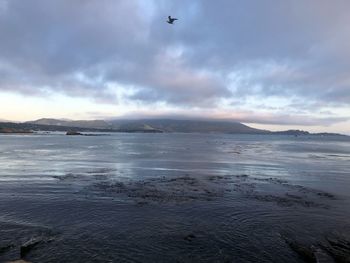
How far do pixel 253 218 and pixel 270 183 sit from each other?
56.3 ft

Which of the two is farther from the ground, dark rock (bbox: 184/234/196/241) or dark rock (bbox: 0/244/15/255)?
dark rock (bbox: 184/234/196/241)

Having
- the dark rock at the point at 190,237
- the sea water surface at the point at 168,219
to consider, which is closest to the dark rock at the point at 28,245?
the sea water surface at the point at 168,219

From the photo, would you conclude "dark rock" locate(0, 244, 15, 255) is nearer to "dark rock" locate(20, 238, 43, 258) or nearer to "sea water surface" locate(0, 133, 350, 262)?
"sea water surface" locate(0, 133, 350, 262)

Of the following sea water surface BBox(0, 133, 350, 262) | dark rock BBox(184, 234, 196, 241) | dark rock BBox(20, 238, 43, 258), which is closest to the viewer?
dark rock BBox(20, 238, 43, 258)

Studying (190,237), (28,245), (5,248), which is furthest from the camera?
(190,237)

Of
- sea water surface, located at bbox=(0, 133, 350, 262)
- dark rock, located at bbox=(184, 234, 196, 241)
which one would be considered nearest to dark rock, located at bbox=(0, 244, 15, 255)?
sea water surface, located at bbox=(0, 133, 350, 262)

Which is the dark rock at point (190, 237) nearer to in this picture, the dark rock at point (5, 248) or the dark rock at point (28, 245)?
the dark rock at point (28, 245)

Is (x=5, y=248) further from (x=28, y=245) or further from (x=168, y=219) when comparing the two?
(x=168, y=219)

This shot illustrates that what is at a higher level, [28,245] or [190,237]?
[190,237]

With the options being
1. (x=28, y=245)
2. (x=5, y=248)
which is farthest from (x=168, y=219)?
(x=5, y=248)

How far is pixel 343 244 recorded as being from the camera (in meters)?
Answer: 19.0

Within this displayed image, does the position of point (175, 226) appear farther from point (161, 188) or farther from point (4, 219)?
point (161, 188)

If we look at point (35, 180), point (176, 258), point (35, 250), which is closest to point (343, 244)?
point (176, 258)

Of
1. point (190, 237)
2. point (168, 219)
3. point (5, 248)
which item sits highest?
point (168, 219)
